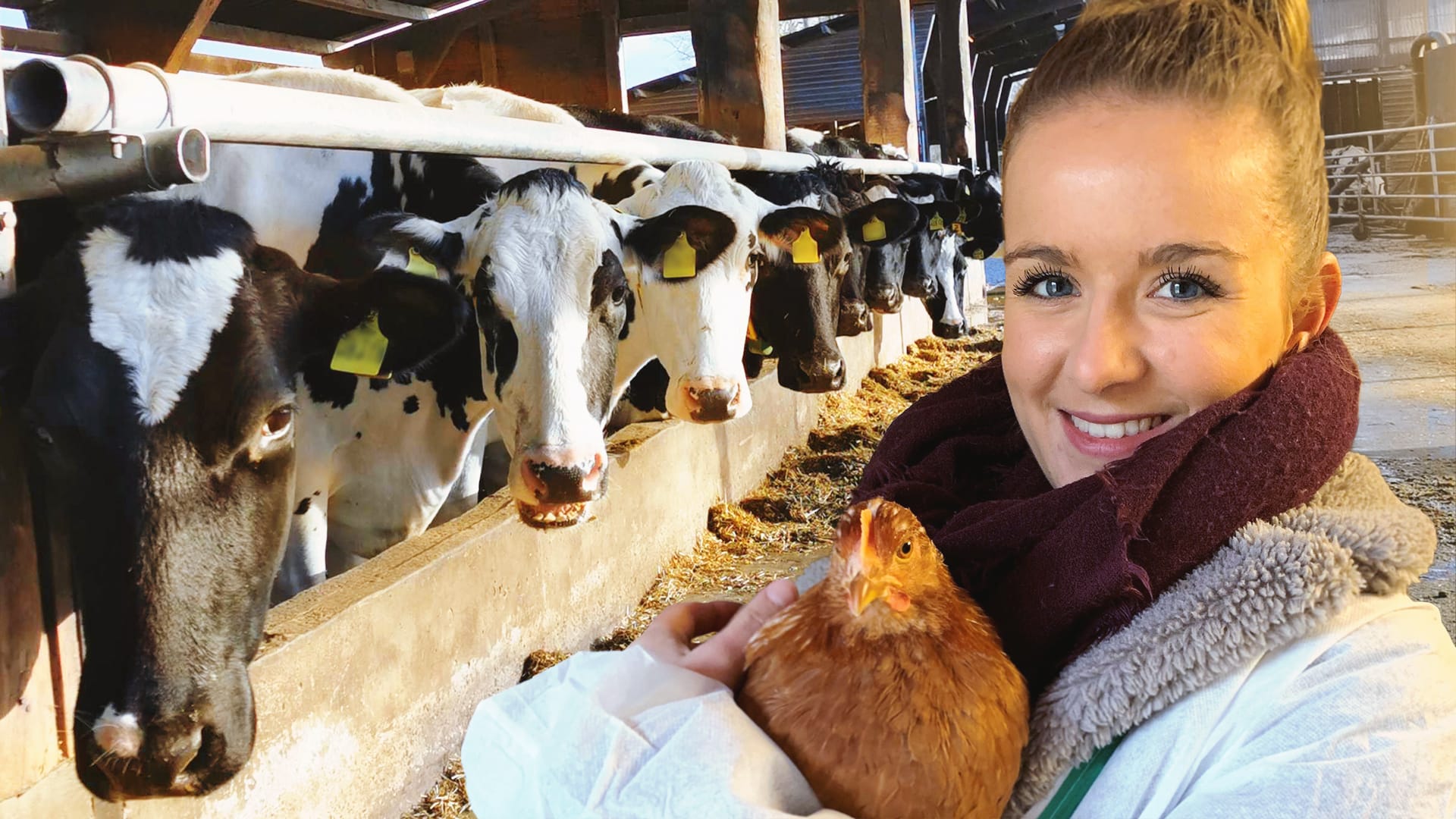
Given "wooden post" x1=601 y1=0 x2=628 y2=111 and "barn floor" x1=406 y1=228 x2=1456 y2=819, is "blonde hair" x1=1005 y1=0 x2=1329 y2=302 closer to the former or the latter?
"barn floor" x1=406 y1=228 x2=1456 y2=819

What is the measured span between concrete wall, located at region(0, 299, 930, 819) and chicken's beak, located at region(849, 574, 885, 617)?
4.82ft

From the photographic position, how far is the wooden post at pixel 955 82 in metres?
11.5

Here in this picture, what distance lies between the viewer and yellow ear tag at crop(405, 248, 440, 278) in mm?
2641

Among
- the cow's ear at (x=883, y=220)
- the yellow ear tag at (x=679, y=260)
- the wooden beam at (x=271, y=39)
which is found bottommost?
the yellow ear tag at (x=679, y=260)

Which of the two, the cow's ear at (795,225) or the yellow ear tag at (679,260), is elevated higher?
the cow's ear at (795,225)

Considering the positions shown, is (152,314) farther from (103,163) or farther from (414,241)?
(414,241)

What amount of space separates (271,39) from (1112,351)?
7205 millimetres

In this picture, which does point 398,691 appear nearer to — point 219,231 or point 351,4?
point 219,231

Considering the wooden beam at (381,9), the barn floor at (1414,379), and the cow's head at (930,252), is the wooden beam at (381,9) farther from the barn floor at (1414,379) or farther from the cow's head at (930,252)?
the barn floor at (1414,379)

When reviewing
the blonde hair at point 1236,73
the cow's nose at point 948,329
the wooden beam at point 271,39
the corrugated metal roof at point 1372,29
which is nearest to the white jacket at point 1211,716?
the blonde hair at point 1236,73

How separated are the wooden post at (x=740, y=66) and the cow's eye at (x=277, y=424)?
3387 mm

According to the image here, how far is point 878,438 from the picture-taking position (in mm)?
6992

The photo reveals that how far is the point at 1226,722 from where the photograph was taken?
3.23 feet

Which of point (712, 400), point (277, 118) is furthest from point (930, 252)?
point (277, 118)
